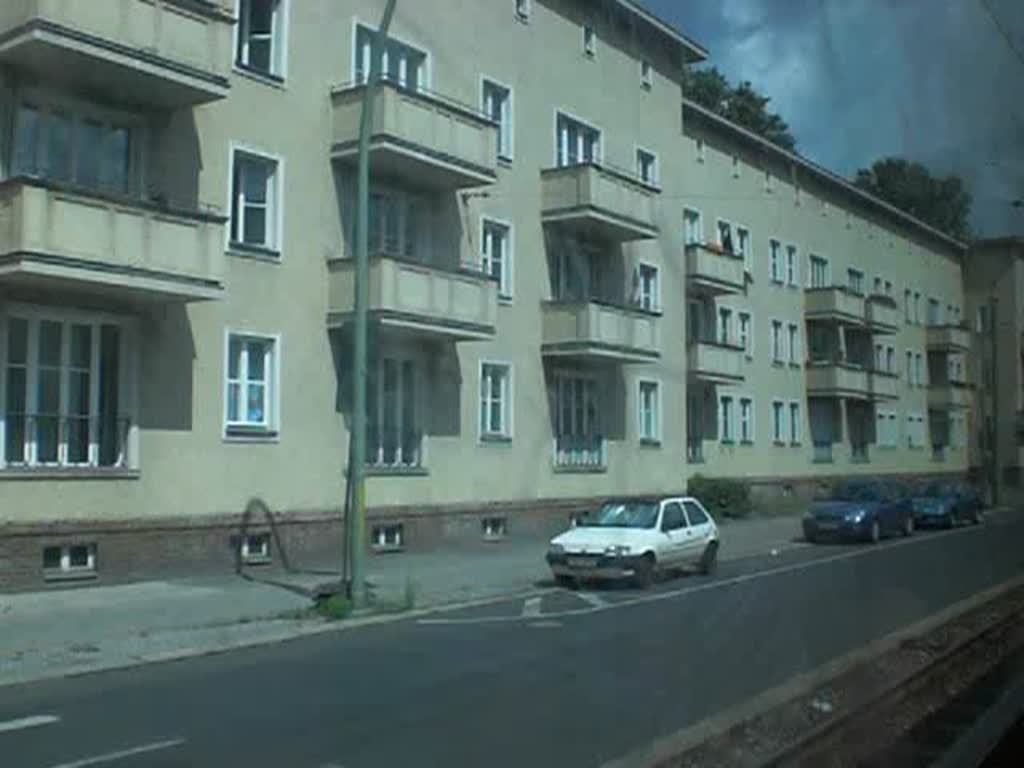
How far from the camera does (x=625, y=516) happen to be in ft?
67.9

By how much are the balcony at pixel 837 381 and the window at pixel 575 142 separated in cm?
822

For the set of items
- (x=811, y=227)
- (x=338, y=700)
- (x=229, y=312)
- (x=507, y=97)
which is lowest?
(x=338, y=700)

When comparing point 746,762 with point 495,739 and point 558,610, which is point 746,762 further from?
point 558,610

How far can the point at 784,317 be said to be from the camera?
4238 centimetres

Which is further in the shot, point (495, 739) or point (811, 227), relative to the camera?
point (811, 227)

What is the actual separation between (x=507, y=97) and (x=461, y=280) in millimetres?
5550

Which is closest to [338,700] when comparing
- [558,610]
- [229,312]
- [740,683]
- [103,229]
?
[740,683]

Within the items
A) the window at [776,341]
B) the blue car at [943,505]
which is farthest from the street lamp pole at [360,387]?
the window at [776,341]

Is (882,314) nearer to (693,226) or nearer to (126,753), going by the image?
(693,226)

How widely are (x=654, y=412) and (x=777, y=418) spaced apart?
10.2m

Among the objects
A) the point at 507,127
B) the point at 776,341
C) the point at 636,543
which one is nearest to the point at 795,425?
the point at 776,341

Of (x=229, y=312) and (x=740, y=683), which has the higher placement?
(x=229, y=312)

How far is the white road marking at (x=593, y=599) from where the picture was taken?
16987 mm

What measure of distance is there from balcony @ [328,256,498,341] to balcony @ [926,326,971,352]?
8.14 m
